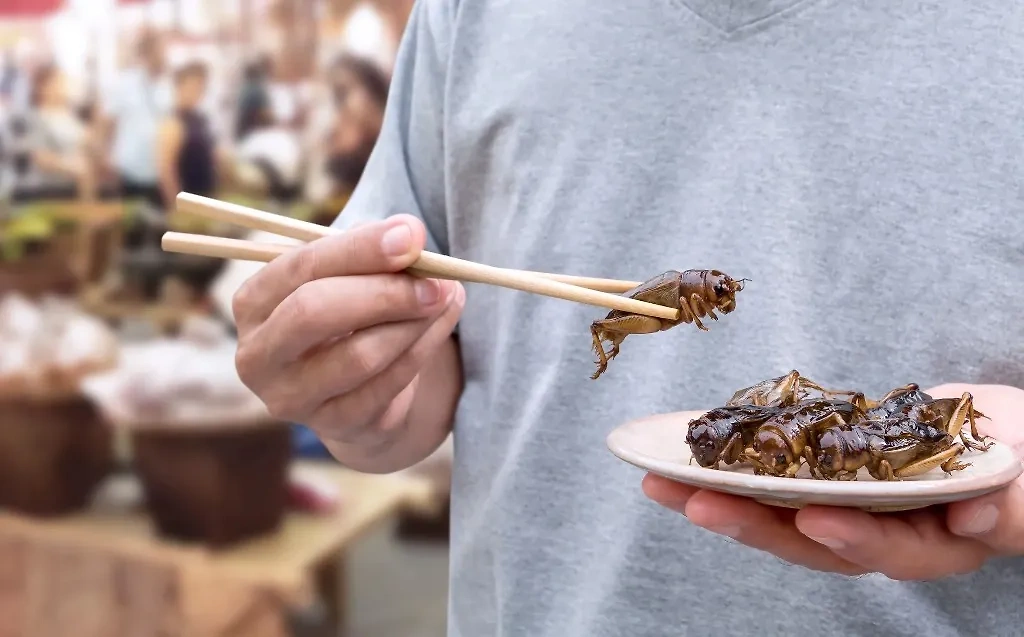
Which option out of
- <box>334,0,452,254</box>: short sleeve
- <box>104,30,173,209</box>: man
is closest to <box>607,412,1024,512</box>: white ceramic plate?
<box>334,0,452,254</box>: short sleeve

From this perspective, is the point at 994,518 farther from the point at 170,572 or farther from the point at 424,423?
the point at 170,572

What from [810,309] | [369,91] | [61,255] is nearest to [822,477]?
[810,309]

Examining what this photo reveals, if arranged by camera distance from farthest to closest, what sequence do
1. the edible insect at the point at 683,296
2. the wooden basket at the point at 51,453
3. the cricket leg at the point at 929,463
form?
the wooden basket at the point at 51,453 < the edible insect at the point at 683,296 < the cricket leg at the point at 929,463

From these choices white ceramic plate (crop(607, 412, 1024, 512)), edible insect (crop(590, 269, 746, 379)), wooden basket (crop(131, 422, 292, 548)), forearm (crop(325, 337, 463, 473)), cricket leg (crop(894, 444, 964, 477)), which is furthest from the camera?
wooden basket (crop(131, 422, 292, 548))

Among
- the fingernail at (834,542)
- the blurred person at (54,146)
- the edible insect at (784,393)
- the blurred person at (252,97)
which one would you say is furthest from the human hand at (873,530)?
the blurred person at (54,146)

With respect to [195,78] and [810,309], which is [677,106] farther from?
[195,78]

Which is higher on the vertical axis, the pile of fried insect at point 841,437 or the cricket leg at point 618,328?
the cricket leg at point 618,328

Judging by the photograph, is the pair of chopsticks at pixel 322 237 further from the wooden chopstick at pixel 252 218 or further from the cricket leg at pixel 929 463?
the cricket leg at pixel 929 463

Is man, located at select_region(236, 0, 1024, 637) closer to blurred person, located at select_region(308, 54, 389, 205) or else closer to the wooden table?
blurred person, located at select_region(308, 54, 389, 205)
